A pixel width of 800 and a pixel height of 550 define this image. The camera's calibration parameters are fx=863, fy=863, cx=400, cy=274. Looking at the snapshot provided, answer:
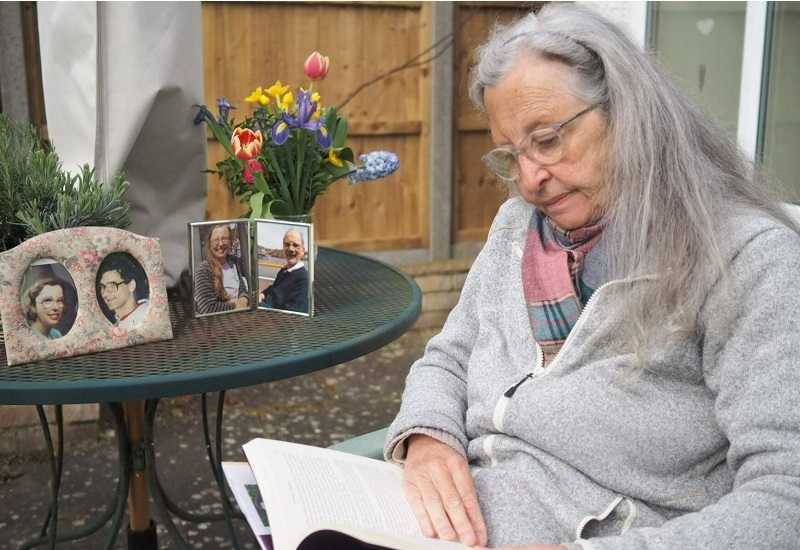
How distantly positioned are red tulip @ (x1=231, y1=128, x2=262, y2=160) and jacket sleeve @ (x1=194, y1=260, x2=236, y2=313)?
9.8 inches

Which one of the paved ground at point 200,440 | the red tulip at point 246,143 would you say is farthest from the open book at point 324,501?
the paved ground at point 200,440

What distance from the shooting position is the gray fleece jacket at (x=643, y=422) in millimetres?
1127

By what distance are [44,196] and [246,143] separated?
16.8 inches

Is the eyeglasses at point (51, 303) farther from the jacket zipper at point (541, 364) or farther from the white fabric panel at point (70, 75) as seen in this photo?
the jacket zipper at point (541, 364)

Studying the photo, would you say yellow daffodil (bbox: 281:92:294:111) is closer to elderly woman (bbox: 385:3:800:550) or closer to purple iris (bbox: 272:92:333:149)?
purple iris (bbox: 272:92:333:149)

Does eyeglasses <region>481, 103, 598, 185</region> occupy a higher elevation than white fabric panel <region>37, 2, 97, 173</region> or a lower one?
lower

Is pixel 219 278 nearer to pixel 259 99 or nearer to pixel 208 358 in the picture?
pixel 208 358

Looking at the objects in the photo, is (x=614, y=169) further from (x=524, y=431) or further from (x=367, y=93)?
(x=367, y=93)

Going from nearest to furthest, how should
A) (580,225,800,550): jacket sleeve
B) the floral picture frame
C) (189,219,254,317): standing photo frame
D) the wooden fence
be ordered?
(580,225,800,550): jacket sleeve < the floral picture frame < (189,219,254,317): standing photo frame < the wooden fence

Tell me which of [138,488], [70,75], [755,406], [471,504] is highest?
[70,75]

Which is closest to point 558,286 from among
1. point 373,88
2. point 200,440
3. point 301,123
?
point 301,123

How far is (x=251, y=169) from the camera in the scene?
1885 millimetres

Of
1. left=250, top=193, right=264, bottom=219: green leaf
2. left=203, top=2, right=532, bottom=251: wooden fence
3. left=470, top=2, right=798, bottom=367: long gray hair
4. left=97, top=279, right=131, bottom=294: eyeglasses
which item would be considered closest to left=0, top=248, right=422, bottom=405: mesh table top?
left=97, top=279, right=131, bottom=294: eyeglasses

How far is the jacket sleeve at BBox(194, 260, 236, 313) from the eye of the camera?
180cm
